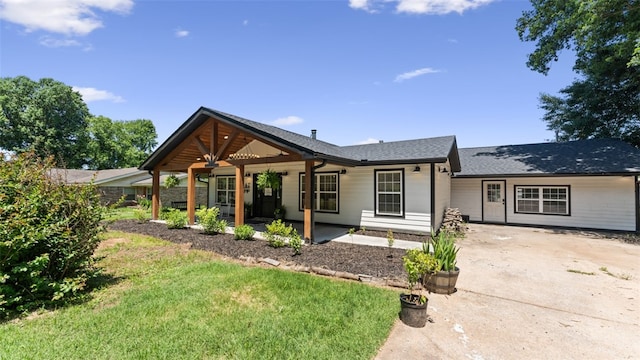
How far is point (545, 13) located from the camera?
13609mm

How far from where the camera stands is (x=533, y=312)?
154 inches

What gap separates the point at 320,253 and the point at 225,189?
9124 mm

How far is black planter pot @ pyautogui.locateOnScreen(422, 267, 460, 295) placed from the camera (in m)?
4.42

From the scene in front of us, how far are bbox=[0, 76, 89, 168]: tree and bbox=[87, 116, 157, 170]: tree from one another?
1.35 meters

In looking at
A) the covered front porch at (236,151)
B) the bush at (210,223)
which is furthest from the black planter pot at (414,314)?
the bush at (210,223)

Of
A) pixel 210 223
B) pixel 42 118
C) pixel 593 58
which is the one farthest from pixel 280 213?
pixel 42 118

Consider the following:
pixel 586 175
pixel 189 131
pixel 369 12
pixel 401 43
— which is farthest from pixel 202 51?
pixel 586 175

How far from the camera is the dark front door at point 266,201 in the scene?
12.5 metres

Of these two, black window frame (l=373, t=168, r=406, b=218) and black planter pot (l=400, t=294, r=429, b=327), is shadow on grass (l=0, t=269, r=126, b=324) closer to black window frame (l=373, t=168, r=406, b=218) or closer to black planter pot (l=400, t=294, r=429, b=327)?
black planter pot (l=400, t=294, r=429, b=327)

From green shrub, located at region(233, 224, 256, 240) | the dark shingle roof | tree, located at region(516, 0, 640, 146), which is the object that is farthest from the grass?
tree, located at region(516, 0, 640, 146)

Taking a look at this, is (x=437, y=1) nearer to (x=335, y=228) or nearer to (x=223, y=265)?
(x=335, y=228)

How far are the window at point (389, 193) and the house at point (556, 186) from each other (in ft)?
17.6

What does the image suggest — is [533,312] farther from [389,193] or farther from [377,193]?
[377,193]

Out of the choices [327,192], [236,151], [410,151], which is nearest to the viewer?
[410,151]
